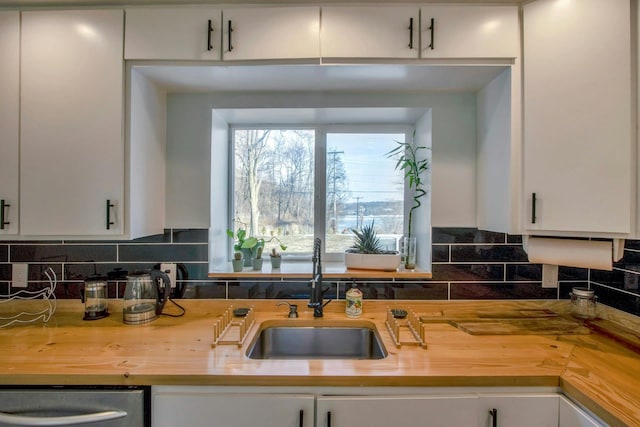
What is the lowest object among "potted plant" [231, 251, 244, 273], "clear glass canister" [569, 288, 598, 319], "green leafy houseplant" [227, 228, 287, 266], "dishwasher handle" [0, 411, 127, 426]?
"dishwasher handle" [0, 411, 127, 426]

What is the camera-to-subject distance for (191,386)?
1023 mm

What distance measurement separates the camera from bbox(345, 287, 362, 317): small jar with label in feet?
5.00

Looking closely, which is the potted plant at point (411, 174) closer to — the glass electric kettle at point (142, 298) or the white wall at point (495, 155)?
the white wall at point (495, 155)

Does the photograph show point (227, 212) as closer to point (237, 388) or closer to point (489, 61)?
point (237, 388)

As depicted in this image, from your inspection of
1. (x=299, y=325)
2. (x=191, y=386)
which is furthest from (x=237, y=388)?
(x=299, y=325)

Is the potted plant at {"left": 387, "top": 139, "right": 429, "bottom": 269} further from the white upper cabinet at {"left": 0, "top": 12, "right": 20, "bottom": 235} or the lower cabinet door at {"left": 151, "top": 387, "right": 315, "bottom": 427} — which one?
the white upper cabinet at {"left": 0, "top": 12, "right": 20, "bottom": 235}

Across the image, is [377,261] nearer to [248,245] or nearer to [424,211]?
[424,211]

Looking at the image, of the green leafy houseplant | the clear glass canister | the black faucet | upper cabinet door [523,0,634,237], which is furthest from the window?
the clear glass canister

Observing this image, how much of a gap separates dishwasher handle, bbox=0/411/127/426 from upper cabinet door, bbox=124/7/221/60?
1.32 m

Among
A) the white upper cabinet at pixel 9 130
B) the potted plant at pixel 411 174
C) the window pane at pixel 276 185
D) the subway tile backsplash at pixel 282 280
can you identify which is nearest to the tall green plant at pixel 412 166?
the potted plant at pixel 411 174

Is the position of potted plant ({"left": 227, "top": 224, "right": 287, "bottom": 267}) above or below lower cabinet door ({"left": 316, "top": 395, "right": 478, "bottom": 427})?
above

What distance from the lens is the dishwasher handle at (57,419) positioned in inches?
38.8

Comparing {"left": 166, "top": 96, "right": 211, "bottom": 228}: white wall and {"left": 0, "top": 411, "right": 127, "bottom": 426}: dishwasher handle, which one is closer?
{"left": 0, "top": 411, "right": 127, "bottom": 426}: dishwasher handle

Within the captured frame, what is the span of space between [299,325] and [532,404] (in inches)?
36.2
